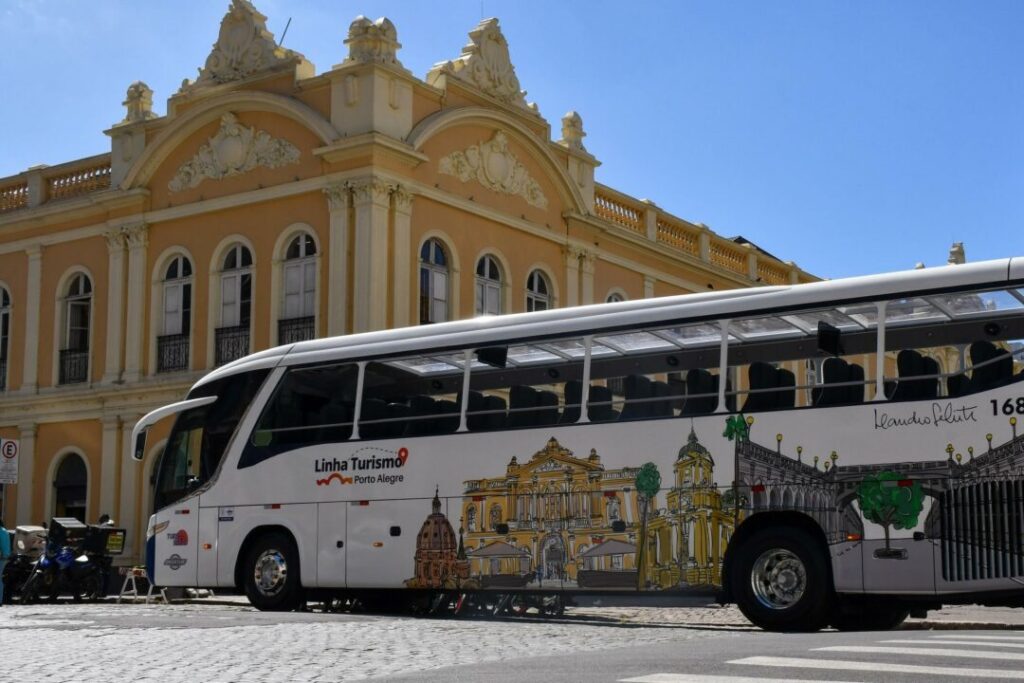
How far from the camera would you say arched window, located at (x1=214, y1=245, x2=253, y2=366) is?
29.7 metres

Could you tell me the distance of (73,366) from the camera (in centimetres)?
3256

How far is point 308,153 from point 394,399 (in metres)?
13.1

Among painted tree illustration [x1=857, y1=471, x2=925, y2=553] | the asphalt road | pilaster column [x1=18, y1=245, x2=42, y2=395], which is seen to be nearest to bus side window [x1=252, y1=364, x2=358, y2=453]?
the asphalt road

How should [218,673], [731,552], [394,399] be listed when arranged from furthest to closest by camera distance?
[394,399], [731,552], [218,673]

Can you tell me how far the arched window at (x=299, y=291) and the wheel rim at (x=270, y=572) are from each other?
35.6 feet

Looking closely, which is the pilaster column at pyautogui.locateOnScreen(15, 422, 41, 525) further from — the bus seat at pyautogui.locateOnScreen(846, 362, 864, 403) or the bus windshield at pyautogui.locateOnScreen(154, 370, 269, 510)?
the bus seat at pyautogui.locateOnScreen(846, 362, 864, 403)

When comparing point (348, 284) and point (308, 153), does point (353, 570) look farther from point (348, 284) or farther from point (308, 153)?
point (308, 153)

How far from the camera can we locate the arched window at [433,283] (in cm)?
2912

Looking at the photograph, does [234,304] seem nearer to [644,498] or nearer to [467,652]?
[644,498]

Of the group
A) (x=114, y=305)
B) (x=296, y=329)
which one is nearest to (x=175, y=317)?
(x=114, y=305)

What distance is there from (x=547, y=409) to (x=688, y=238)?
24.5m

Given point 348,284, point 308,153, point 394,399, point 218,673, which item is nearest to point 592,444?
point 394,399

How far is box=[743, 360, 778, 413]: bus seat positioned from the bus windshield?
671 centimetres

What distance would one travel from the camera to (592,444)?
15172mm
